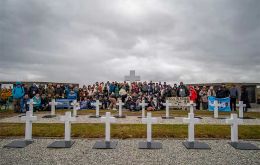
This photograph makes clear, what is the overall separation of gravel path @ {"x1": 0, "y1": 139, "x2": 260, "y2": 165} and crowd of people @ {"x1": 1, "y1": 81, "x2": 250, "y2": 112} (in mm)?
12152

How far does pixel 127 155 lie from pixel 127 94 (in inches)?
583

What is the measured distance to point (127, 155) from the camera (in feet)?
A: 22.7

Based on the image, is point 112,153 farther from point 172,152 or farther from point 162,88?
point 162,88

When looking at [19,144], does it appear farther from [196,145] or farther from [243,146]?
[243,146]

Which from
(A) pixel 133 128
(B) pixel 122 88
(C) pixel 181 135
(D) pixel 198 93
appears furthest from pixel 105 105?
(C) pixel 181 135

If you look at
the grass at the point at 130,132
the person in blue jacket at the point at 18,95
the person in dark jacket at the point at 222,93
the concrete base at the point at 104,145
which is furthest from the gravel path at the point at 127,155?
the person in dark jacket at the point at 222,93

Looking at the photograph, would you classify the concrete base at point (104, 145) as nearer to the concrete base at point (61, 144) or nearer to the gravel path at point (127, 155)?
the gravel path at point (127, 155)

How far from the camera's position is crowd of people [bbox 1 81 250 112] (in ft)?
66.4

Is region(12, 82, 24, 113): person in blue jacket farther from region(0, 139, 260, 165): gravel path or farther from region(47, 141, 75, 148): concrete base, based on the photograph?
region(47, 141, 75, 148): concrete base

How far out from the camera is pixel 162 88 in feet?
72.2

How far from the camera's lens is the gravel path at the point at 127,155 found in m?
6.37

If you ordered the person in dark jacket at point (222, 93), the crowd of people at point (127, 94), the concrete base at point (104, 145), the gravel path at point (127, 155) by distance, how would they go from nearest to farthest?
1. the gravel path at point (127, 155)
2. the concrete base at point (104, 145)
3. the crowd of people at point (127, 94)
4. the person in dark jacket at point (222, 93)

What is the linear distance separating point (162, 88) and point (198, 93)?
9.55 ft

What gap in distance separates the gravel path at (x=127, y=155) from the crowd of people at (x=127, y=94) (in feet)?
39.9
